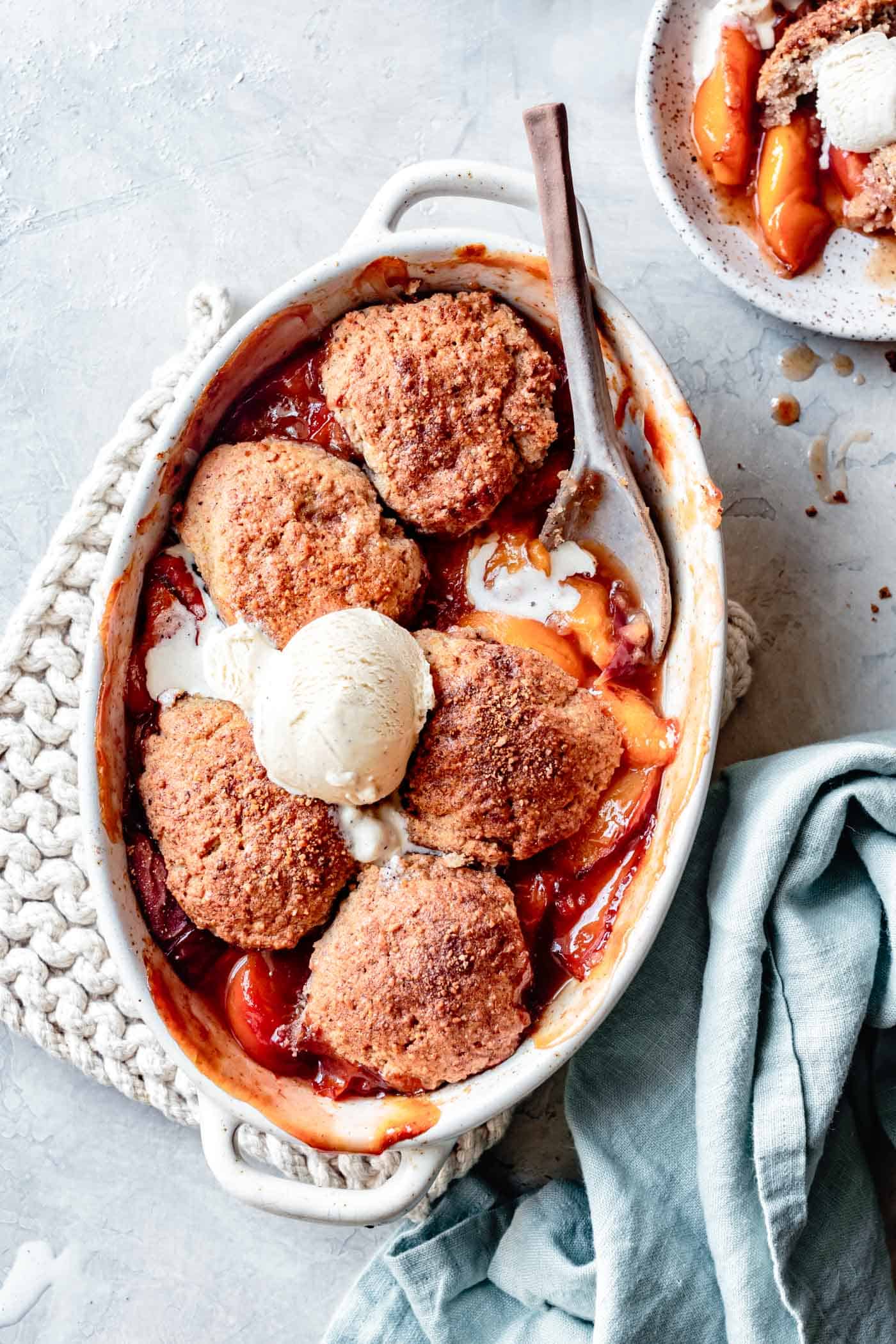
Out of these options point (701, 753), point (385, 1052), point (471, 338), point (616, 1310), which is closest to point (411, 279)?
point (471, 338)

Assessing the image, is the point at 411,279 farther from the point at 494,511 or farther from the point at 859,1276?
the point at 859,1276

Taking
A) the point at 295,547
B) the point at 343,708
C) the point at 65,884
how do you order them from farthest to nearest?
the point at 65,884
the point at 295,547
the point at 343,708

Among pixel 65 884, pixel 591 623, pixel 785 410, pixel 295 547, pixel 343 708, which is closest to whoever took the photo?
pixel 343 708

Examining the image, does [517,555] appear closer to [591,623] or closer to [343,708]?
[591,623]

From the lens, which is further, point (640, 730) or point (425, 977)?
point (640, 730)

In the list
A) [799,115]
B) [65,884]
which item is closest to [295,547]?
[65,884]

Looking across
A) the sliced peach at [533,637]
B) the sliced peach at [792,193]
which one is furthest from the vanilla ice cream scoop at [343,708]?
the sliced peach at [792,193]
